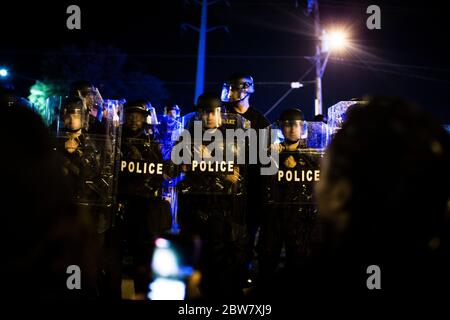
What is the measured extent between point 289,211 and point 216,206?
1164 mm

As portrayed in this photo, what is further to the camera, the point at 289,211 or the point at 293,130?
the point at 293,130

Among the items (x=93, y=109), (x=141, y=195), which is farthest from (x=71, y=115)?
(x=141, y=195)

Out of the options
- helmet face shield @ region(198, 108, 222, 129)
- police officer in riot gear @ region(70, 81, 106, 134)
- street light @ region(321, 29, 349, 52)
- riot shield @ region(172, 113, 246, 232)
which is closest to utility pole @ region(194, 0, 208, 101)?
street light @ region(321, 29, 349, 52)

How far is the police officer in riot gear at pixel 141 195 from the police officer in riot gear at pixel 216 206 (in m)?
0.33

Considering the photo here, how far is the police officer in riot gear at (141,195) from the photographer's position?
6.48 meters

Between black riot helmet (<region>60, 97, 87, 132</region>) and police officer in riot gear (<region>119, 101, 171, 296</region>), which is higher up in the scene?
black riot helmet (<region>60, 97, 87, 132</region>)

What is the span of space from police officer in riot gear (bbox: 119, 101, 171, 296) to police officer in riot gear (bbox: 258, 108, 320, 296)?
156 centimetres

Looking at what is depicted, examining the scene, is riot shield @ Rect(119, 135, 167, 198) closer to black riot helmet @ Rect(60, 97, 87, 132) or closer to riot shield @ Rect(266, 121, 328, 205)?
black riot helmet @ Rect(60, 97, 87, 132)

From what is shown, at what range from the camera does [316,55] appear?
21375mm

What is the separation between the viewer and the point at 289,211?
6992 mm

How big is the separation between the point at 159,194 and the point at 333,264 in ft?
16.9

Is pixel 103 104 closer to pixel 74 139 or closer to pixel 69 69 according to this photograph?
pixel 74 139

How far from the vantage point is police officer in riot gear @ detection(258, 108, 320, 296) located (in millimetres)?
6965

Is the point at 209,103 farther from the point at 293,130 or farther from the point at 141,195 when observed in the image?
the point at 141,195
